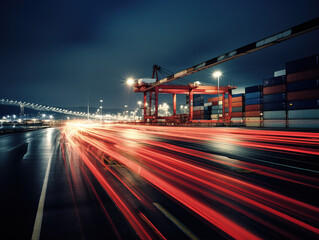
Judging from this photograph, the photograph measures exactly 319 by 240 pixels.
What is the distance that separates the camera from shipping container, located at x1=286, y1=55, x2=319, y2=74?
139ft

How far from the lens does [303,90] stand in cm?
4331

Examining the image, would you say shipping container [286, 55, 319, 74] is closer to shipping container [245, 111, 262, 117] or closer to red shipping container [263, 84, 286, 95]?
red shipping container [263, 84, 286, 95]

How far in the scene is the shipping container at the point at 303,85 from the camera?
41781 millimetres

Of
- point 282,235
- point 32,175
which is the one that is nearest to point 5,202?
point 32,175

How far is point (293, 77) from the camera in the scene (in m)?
45.3

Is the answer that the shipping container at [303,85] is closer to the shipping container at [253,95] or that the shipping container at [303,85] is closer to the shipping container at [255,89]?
the shipping container at [253,95]

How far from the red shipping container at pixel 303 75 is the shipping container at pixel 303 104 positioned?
473 cm

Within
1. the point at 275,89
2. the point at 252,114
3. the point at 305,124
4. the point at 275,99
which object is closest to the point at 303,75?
the point at 275,89

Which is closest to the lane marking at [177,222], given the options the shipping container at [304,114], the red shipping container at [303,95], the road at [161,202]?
the road at [161,202]

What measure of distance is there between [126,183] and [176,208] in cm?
232

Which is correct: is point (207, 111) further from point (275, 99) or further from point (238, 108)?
point (275, 99)

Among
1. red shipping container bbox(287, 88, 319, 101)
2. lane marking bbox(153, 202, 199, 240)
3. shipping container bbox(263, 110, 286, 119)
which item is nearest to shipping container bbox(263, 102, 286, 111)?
shipping container bbox(263, 110, 286, 119)

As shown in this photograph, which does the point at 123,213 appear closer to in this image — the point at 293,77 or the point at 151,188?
the point at 151,188

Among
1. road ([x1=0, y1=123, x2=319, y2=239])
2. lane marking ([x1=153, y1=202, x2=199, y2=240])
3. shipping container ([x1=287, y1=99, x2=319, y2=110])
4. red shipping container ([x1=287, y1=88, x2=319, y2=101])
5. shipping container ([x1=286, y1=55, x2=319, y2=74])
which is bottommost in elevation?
road ([x1=0, y1=123, x2=319, y2=239])
